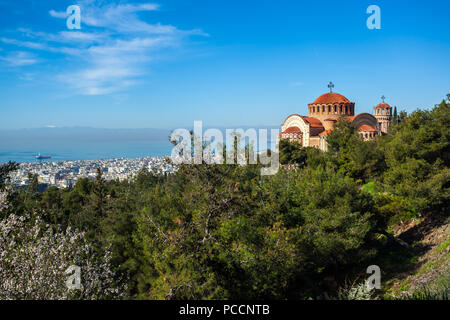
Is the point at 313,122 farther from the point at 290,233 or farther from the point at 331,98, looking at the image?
the point at 290,233

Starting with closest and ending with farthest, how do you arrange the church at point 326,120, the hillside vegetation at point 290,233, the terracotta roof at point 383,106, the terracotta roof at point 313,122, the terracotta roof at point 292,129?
the hillside vegetation at point 290,233, the church at point 326,120, the terracotta roof at point 313,122, the terracotta roof at point 292,129, the terracotta roof at point 383,106

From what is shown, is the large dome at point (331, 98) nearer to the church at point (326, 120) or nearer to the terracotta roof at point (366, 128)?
the church at point (326, 120)

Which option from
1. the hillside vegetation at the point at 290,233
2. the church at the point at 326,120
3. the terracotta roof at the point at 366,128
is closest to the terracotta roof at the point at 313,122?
the church at the point at 326,120

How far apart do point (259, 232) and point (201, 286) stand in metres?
4.33

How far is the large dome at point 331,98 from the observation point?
55438 millimetres

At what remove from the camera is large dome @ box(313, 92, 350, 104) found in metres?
55.4

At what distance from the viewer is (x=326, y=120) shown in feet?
177

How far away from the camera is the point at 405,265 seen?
17.4m

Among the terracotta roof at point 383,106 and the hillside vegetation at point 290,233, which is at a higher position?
the terracotta roof at point 383,106

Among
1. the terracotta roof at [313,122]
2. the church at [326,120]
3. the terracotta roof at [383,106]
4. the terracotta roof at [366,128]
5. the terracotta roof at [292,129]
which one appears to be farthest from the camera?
the terracotta roof at [383,106]

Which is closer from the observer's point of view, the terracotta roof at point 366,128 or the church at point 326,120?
the terracotta roof at point 366,128
